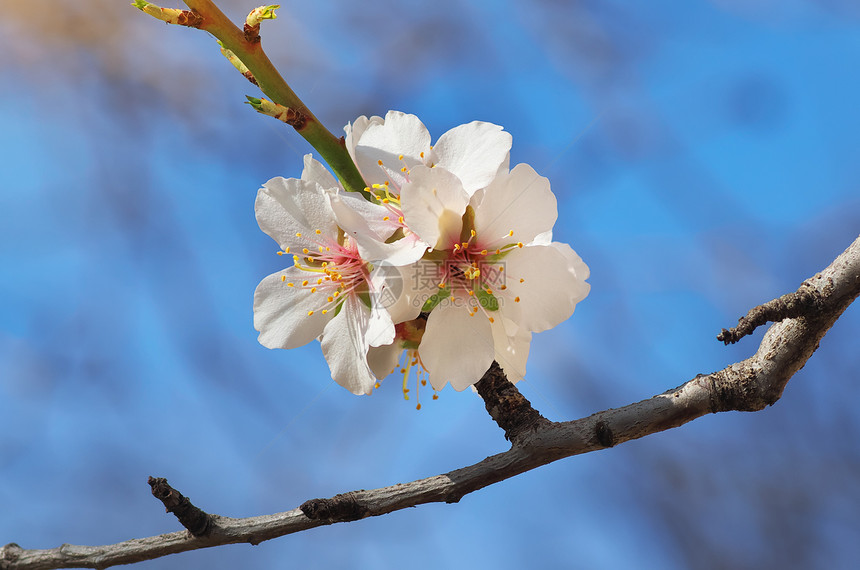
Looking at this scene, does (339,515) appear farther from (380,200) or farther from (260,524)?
(380,200)

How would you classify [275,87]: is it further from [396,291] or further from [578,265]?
[578,265]

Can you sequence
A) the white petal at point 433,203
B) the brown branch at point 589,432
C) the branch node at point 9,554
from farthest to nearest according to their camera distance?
the branch node at point 9,554, the brown branch at point 589,432, the white petal at point 433,203

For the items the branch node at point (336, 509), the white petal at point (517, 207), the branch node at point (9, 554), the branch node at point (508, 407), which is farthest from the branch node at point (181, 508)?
the white petal at point (517, 207)

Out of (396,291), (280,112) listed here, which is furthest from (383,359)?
(280,112)

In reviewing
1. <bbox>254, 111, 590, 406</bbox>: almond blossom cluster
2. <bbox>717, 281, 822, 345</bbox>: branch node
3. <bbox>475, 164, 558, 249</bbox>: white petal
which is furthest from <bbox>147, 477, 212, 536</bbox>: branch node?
<bbox>717, 281, 822, 345</bbox>: branch node

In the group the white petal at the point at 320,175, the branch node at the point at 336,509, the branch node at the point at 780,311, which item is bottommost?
the branch node at the point at 336,509

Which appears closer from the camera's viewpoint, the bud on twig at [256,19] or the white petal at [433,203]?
the white petal at [433,203]

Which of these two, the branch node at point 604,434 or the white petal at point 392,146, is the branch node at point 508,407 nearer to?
the branch node at point 604,434

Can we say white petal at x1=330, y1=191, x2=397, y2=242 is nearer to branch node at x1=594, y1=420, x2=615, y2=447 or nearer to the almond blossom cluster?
the almond blossom cluster
